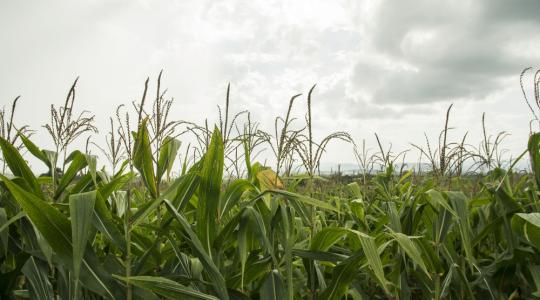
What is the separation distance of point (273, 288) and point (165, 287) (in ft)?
1.66

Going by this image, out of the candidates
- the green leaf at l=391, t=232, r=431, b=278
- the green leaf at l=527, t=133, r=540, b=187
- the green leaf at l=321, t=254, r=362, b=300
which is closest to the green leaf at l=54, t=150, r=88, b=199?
the green leaf at l=321, t=254, r=362, b=300

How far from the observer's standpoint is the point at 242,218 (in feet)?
5.34

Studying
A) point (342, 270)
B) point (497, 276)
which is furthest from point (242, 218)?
point (497, 276)

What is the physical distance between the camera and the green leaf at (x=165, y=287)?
4.31 ft

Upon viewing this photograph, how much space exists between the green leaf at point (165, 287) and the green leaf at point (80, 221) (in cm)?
19

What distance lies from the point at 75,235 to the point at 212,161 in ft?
1.90

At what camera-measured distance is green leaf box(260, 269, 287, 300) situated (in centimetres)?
163

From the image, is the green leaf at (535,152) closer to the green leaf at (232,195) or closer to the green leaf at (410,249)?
the green leaf at (410,249)

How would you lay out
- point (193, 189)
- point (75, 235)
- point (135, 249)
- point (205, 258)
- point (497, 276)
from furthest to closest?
point (497, 276)
point (135, 249)
point (193, 189)
point (205, 258)
point (75, 235)

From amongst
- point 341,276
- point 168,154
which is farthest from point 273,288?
point 168,154

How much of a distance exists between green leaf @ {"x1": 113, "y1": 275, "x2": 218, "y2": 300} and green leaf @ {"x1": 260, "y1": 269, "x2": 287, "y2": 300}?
315 millimetres

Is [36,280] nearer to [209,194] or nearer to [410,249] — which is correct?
[209,194]

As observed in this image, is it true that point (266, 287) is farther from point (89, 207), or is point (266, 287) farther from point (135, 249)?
point (89, 207)

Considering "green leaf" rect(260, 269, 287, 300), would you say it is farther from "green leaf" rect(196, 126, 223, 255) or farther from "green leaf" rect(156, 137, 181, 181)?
"green leaf" rect(156, 137, 181, 181)
